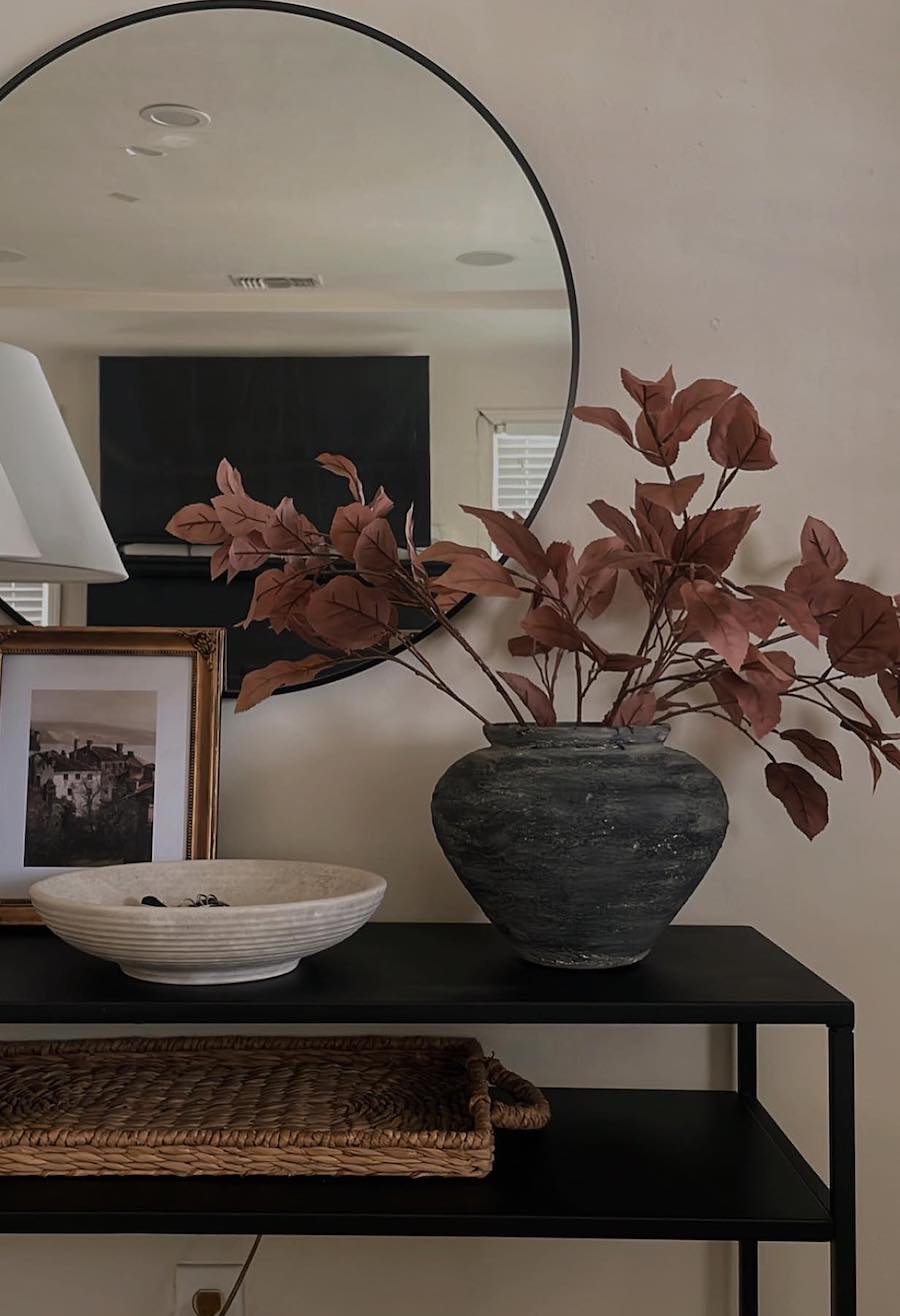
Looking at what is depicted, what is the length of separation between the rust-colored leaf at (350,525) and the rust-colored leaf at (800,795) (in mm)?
497

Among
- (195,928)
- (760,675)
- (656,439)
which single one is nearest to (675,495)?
(656,439)

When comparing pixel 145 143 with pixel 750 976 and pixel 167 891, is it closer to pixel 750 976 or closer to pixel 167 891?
pixel 167 891

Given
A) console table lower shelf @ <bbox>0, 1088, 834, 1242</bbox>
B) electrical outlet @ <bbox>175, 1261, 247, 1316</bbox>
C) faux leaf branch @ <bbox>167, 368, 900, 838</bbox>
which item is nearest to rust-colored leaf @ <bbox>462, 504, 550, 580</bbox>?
faux leaf branch @ <bbox>167, 368, 900, 838</bbox>

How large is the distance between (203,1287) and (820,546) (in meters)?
1.08

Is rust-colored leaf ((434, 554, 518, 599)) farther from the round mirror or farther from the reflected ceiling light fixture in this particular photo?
the reflected ceiling light fixture

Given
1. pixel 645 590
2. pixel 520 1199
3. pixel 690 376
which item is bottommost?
pixel 520 1199

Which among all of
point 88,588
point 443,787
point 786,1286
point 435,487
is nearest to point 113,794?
point 88,588

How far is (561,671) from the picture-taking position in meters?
1.42

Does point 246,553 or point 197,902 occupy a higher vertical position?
point 246,553

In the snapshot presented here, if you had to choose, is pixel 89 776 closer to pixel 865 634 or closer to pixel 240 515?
pixel 240 515

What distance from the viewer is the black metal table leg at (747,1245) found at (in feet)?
4.37

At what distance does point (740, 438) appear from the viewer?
1.09 meters

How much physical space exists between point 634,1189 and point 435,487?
0.75 m

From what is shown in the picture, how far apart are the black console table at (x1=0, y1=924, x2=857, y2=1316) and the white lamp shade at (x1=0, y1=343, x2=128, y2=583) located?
15.6 inches
